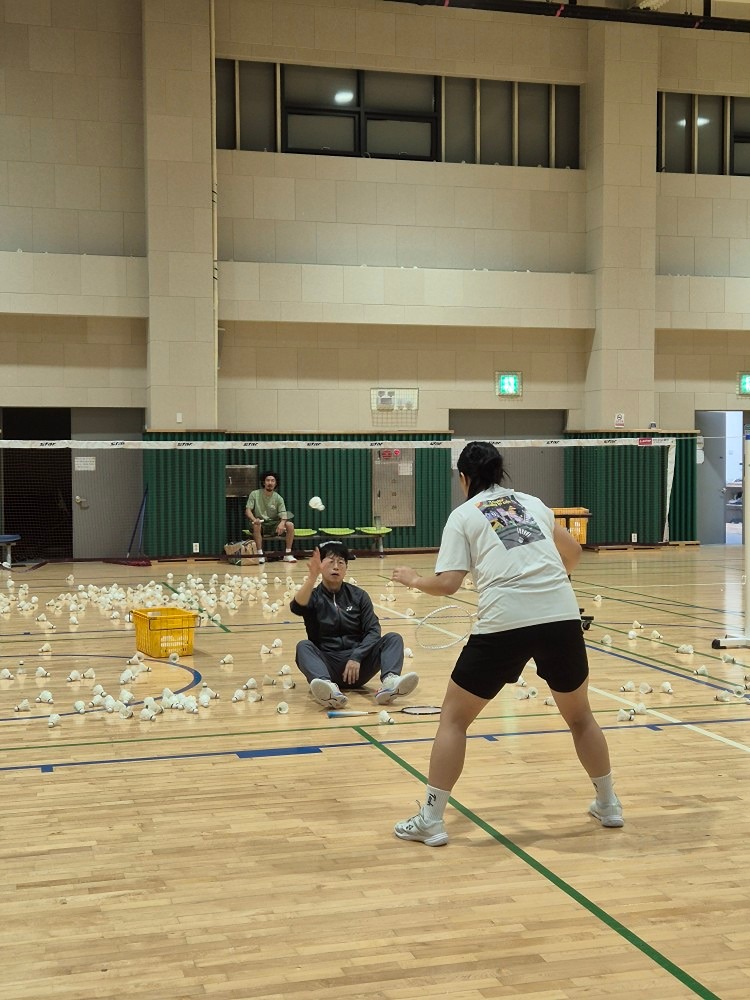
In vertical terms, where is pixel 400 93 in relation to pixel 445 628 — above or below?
above

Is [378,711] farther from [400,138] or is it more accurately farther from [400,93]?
[400,93]

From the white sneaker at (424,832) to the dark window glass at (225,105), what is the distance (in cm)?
1843

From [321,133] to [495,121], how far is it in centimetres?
369

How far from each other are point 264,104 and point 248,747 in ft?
56.9

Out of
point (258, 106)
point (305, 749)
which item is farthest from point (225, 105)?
point (305, 749)

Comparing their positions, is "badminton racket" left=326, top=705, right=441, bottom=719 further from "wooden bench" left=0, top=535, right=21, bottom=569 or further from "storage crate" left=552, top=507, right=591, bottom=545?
"storage crate" left=552, top=507, right=591, bottom=545

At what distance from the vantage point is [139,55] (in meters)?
20.7

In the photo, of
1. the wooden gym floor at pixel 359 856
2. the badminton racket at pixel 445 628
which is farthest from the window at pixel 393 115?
the wooden gym floor at pixel 359 856

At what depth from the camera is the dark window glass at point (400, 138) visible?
72.4 ft

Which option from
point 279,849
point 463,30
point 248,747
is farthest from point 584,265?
point 279,849

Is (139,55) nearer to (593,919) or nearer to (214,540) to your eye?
(214,540)

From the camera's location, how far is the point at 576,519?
21.9m

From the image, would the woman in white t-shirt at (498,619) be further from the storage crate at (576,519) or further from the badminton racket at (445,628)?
the storage crate at (576,519)

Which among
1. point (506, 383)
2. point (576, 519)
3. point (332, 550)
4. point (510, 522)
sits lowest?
point (576, 519)
